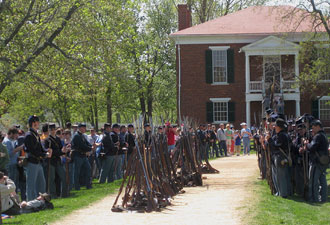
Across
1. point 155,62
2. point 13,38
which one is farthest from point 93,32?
point 155,62

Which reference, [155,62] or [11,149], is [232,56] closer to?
[155,62]

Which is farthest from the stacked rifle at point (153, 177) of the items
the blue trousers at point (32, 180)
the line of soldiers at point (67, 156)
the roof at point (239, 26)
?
the roof at point (239, 26)

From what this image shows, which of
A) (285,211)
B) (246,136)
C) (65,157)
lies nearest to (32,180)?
(65,157)

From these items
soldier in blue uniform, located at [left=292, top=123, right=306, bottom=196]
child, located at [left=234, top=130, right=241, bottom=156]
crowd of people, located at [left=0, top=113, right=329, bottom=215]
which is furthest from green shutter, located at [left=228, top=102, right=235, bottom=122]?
soldier in blue uniform, located at [left=292, top=123, right=306, bottom=196]

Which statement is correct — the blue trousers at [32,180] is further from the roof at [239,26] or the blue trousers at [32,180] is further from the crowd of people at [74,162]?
the roof at [239,26]

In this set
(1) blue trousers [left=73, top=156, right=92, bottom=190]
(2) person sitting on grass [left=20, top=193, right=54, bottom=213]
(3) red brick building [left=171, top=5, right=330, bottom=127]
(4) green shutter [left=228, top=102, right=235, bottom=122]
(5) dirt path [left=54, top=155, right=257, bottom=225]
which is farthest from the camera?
(4) green shutter [left=228, top=102, right=235, bottom=122]

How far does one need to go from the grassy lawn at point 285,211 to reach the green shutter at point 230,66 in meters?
24.1

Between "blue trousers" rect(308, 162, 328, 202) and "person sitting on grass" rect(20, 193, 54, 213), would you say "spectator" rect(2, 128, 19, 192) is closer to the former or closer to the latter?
"person sitting on grass" rect(20, 193, 54, 213)

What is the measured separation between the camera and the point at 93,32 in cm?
2162

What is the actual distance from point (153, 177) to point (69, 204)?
2.02 m

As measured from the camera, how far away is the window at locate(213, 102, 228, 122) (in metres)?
36.8

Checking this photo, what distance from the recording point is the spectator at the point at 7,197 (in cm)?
1046

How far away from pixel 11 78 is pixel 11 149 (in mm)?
3876

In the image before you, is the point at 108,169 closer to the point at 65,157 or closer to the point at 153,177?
the point at 65,157
